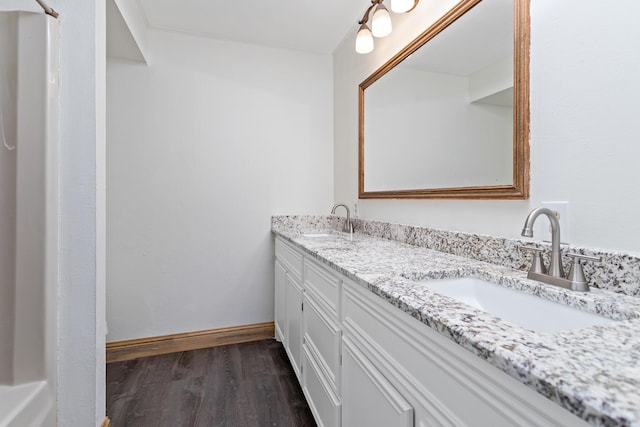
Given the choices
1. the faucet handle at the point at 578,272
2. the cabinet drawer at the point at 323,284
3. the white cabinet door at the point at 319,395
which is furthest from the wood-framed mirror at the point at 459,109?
the white cabinet door at the point at 319,395

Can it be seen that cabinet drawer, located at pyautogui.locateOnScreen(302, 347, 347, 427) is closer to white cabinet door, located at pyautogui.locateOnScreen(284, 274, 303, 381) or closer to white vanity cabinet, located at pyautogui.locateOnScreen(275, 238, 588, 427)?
white vanity cabinet, located at pyautogui.locateOnScreen(275, 238, 588, 427)

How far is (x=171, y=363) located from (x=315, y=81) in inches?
92.1

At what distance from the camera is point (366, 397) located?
882mm

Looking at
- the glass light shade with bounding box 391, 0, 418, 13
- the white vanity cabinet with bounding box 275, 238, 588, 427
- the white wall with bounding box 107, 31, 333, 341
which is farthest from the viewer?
the white wall with bounding box 107, 31, 333, 341

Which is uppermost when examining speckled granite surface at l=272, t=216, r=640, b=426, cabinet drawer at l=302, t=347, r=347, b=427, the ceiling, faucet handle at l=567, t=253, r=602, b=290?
the ceiling

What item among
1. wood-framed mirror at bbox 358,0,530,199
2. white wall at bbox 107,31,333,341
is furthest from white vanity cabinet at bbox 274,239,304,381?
wood-framed mirror at bbox 358,0,530,199

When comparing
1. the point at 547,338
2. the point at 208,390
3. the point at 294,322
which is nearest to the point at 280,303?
the point at 294,322

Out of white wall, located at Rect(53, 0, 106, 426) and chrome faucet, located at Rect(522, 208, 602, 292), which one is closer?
chrome faucet, located at Rect(522, 208, 602, 292)

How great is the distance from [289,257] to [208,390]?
0.86 metres

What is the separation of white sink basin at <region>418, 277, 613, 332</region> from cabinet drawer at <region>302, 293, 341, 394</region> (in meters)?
Answer: 0.41

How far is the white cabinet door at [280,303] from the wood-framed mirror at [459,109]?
82cm

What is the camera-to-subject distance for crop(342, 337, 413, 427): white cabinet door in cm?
72

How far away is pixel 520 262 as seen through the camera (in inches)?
39.2

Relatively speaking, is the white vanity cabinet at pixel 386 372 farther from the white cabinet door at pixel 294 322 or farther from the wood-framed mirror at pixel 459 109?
the wood-framed mirror at pixel 459 109
